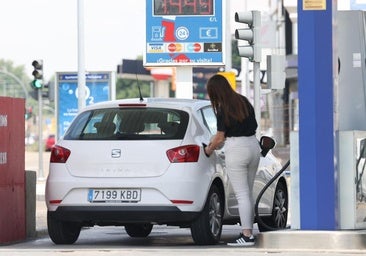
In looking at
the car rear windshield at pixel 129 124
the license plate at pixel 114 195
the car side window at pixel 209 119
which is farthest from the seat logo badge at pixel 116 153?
the car side window at pixel 209 119

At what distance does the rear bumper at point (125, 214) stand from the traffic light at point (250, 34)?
21.3ft

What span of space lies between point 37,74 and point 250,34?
64.1 feet

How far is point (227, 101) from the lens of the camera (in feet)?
43.5

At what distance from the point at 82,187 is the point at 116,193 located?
0.37m

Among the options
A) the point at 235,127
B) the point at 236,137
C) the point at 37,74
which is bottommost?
the point at 236,137

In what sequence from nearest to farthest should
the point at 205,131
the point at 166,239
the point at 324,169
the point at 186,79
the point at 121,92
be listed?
the point at 324,169, the point at 205,131, the point at 166,239, the point at 186,79, the point at 121,92

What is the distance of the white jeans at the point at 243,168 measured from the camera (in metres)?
13.3

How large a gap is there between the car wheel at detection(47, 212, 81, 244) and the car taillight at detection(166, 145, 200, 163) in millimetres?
1458

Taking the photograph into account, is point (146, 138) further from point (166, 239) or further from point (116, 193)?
point (166, 239)

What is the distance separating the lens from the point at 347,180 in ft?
42.3

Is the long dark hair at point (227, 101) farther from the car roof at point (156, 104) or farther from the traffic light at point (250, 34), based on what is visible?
the traffic light at point (250, 34)

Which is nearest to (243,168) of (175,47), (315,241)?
(315,241)

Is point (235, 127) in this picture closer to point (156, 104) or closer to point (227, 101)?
point (227, 101)

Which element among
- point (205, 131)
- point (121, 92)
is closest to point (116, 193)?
point (205, 131)
